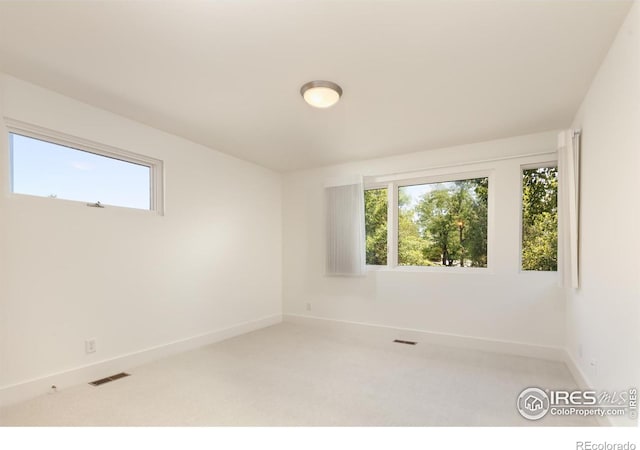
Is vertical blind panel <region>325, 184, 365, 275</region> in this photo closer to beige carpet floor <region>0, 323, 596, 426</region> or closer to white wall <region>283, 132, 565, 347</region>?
white wall <region>283, 132, 565, 347</region>

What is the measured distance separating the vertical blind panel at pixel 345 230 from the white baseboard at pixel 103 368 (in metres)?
1.55

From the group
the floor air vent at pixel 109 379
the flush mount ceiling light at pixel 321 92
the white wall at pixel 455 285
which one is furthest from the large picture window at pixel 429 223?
the floor air vent at pixel 109 379

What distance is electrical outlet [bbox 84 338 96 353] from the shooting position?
2826 mm

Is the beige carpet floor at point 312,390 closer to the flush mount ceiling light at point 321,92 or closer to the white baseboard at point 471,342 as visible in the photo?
the white baseboard at point 471,342

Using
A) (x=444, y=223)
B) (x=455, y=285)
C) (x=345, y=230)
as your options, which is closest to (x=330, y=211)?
(x=345, y=230)

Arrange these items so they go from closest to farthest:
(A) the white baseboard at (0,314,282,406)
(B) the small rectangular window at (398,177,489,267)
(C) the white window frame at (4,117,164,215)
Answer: (A) the white baseboard at (0,314,282,406)
(C) the white window frame at (4,117,164,215)
(B) the small rectangular window at (398,177,489,267)

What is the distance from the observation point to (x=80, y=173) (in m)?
2.93

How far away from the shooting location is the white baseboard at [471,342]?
337cm

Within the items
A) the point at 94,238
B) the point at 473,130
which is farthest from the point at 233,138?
the point at 473,130

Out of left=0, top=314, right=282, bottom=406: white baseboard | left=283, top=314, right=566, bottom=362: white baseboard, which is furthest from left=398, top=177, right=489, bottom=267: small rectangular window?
left=0, top=314, right=282, bottom=406: white baseboard

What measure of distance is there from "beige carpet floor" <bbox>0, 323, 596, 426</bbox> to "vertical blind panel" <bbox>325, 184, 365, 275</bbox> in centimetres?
112

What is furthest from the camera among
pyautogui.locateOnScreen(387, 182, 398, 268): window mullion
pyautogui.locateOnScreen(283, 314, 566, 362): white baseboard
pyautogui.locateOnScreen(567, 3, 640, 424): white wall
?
pyautogui.locateOnScreen(387, 182, 398, 268): window mullion

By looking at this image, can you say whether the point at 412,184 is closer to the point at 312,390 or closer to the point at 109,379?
the point at 312,390
